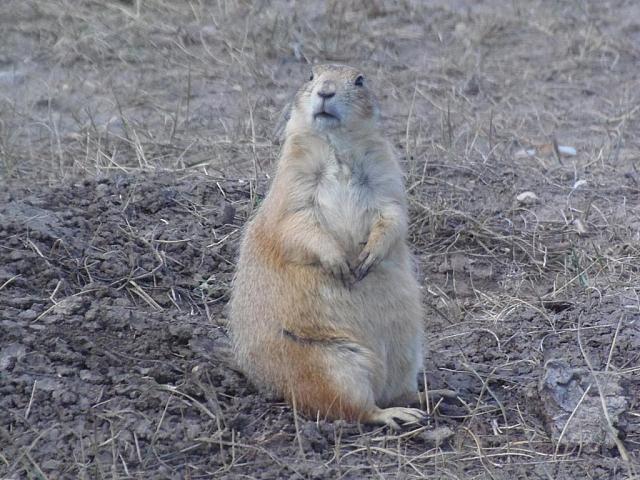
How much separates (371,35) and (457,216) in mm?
3573

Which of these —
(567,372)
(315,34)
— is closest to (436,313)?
(567,372)

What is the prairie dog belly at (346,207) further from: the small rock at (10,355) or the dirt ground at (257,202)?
the small rock at (10,355)

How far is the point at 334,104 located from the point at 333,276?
71cm

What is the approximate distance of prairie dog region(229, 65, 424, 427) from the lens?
4.55m

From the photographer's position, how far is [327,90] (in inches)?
186

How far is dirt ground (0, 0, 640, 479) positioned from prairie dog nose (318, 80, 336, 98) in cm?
122

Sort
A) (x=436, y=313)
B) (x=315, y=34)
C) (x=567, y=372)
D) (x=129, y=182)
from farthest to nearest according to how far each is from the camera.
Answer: (x=315, y=34), (x=129, y=182), (x=436, y=313), (x=567, y=372)

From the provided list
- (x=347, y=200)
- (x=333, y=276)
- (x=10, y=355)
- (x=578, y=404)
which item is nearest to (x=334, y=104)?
(x=347, y=200)

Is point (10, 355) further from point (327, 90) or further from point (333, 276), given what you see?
point (327, 90)

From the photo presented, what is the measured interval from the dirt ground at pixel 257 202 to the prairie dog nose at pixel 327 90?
1221 millimetres

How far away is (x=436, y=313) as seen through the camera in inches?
235

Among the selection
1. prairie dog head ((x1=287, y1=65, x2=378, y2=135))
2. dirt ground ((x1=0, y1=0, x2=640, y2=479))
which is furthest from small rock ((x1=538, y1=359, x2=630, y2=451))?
prairie dog head ((x1=287, y1=65, x2=378, y2=135))

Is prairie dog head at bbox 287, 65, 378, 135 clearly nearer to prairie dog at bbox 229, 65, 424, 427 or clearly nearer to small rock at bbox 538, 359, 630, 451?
prairie dog at bbox 229, 65, 424, 427

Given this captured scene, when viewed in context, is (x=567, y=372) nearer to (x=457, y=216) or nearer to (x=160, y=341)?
(x=160, y=341)
